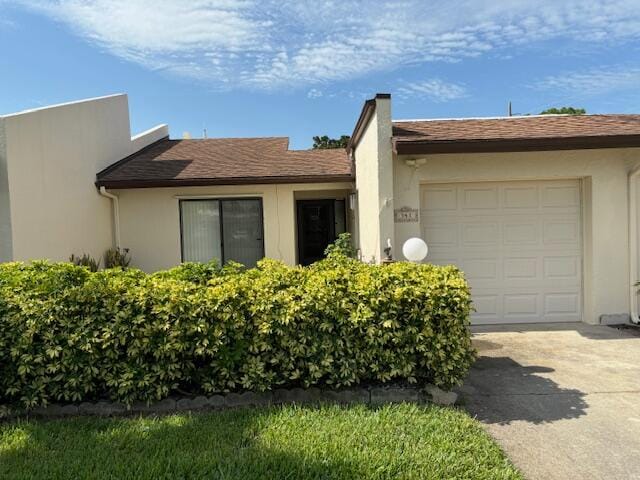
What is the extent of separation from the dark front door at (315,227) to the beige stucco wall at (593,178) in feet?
18.7

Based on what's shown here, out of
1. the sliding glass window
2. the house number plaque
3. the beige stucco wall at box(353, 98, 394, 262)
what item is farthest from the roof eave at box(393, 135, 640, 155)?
the sliding glass window

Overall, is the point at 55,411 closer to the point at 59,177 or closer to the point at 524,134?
the point at 59,177

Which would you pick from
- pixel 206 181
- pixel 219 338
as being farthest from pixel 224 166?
pixel 219 338

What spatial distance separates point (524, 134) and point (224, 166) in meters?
6.83

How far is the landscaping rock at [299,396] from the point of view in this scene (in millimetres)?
4207

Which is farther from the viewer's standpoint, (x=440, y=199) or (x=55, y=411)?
(x=440, y=199)

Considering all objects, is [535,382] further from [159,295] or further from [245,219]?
[245,219]

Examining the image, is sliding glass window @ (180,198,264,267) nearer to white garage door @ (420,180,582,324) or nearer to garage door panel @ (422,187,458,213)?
garage door panel @ (422,187,458,213)

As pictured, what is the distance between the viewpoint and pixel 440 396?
4.17m

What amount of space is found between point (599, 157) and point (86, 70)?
1239 centimetres

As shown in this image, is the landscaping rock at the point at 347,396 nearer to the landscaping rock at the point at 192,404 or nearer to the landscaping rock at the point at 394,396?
the landscaping rock at the point at 394,396

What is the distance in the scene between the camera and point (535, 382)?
15.9ft

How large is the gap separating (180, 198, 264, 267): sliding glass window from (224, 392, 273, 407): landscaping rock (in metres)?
6.34

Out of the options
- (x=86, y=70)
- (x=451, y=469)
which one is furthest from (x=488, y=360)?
(x=86, y=70)
